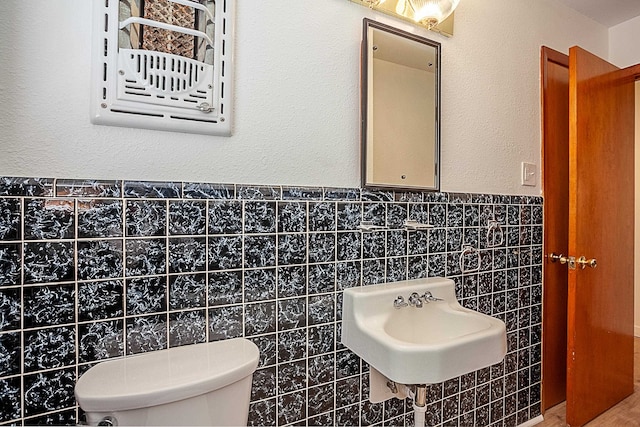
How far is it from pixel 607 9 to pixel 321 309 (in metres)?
2.32

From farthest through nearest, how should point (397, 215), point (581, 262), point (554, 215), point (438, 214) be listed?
point (554, 215), point (581, 262), point (438, 214), point (397, 215)

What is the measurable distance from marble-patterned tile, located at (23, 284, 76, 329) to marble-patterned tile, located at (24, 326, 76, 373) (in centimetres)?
2

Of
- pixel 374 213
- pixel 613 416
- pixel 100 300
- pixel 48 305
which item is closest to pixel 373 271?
pixel 374 213

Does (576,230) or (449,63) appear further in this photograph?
(576,230)

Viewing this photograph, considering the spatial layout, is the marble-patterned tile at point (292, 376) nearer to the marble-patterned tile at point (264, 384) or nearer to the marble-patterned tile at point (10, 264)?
the marble-patterned tile at point (264, 384)

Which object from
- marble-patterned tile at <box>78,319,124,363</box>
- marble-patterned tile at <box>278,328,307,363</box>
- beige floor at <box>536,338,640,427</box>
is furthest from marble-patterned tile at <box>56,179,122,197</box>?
beige floor at <box>536,338,640,427</box>

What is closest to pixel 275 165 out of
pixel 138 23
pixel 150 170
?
pixel 150 170

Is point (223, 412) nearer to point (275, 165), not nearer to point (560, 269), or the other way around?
point (275, 165)

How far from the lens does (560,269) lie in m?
1.90

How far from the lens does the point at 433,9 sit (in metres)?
1.33

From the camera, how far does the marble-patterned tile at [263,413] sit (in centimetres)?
104

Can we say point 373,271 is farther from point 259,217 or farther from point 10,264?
point 10,264

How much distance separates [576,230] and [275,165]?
1.49 meters

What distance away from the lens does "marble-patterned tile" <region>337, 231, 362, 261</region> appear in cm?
119
